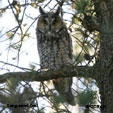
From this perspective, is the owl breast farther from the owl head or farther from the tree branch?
the tree branch

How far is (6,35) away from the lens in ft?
11.3

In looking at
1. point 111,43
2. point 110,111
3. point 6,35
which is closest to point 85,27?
point 111,43

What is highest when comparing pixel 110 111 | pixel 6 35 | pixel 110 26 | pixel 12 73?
pixel 6 35

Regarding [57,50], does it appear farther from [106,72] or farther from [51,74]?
[106,72]

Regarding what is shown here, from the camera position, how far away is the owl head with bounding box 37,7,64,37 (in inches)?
159

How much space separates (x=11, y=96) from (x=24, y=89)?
0.22 m

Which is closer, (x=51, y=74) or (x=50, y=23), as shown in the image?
(x=51, y=74)

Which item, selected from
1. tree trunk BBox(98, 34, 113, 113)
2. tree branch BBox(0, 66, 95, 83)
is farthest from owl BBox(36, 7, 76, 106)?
tree trunk BBox(98, 34, 113, 113)

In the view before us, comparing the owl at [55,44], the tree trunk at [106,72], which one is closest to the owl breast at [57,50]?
the owl at [55,44]

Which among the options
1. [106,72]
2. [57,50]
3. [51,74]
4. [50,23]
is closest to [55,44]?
[57,50]

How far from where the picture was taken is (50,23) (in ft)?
13.2

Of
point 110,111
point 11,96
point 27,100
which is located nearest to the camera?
point 11,96

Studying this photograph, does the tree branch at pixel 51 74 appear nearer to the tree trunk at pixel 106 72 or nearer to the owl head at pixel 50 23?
the tree trunk at pixel 106 72

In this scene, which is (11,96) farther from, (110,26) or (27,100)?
(110,26)
